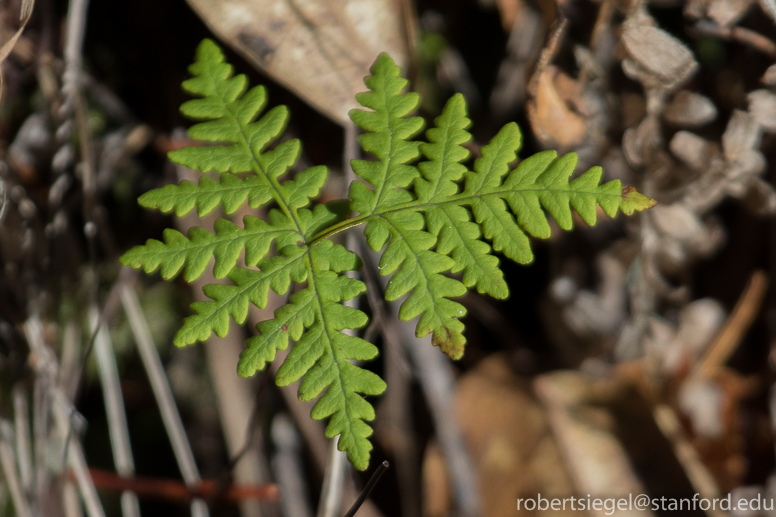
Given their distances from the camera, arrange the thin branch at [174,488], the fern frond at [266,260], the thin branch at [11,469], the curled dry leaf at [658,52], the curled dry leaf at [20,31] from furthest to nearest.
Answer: the thin branch at [174,488] < the thin branch at [11,469] < the curled dry leaf at [658,52] < the curled dry leaf at [20,31] < the fern frond at [266,260]

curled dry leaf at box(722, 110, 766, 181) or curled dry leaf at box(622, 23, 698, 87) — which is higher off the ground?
curled dry leaf at box(622, 23, 698, 87)

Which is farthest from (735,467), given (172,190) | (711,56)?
(172,190)

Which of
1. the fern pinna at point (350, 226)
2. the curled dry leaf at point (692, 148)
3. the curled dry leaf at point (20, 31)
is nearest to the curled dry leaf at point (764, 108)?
the curled dry leaf at point (692, 148)

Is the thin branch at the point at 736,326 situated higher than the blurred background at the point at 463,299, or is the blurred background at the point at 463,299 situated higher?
the blurred background at the point at 463,299

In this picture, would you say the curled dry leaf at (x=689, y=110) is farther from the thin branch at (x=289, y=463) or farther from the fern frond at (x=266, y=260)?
the thin branch at (x=289, y=463)

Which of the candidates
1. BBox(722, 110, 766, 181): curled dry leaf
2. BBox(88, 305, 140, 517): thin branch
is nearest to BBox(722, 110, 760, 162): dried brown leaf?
BBox(722, 110, 766, 181): curled dry leaf

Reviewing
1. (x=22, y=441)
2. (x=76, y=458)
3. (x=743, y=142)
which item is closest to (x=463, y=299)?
(x=743, y=142)

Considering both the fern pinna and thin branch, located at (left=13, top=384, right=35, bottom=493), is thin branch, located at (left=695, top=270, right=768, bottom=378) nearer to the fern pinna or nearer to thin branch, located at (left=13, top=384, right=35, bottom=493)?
the fern pinna

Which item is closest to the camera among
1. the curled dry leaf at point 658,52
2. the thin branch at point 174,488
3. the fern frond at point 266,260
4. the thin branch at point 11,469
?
the fern frond at point 266,260
